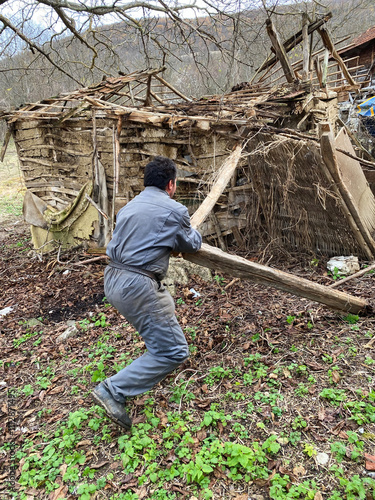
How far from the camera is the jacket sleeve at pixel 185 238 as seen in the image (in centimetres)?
258

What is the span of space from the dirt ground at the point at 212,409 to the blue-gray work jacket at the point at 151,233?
1320 millimetres

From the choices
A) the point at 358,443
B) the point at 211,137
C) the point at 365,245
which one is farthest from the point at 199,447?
the point at 211,137

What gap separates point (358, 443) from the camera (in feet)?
7.78

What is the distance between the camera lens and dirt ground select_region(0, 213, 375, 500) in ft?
7.62

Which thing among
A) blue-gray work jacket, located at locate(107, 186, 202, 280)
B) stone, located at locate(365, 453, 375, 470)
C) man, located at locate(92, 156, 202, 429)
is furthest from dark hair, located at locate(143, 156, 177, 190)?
stone, located at locate(365, 453, 375, 470)

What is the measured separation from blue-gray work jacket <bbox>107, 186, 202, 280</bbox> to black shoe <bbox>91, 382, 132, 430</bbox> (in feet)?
3.42

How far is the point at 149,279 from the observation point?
8.43ft

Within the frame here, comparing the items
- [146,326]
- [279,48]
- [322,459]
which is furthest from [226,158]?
[322,459]

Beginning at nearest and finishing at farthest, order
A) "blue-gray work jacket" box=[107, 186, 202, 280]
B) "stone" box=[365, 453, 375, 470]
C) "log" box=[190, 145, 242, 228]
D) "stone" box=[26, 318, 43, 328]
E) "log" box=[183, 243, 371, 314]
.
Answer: "stone" box=[365, 453, 375, 470], "blue-gray work jacket" box=[107, 186, 202, 280], "log" box=[183, 243, 371, 314], "log" box=[190, 145, 242, 228], "stone" box=[26, 318, 43, 328]

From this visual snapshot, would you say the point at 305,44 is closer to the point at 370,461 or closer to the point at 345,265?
the point at 345,265

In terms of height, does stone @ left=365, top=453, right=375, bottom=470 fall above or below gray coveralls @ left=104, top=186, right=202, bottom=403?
below

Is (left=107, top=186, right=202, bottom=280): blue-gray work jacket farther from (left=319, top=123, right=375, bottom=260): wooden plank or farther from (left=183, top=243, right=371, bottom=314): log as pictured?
(left=319, top=123, right=375, bottom=260): wooden plank

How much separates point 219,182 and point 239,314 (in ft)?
5.49

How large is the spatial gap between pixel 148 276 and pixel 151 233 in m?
0.33
